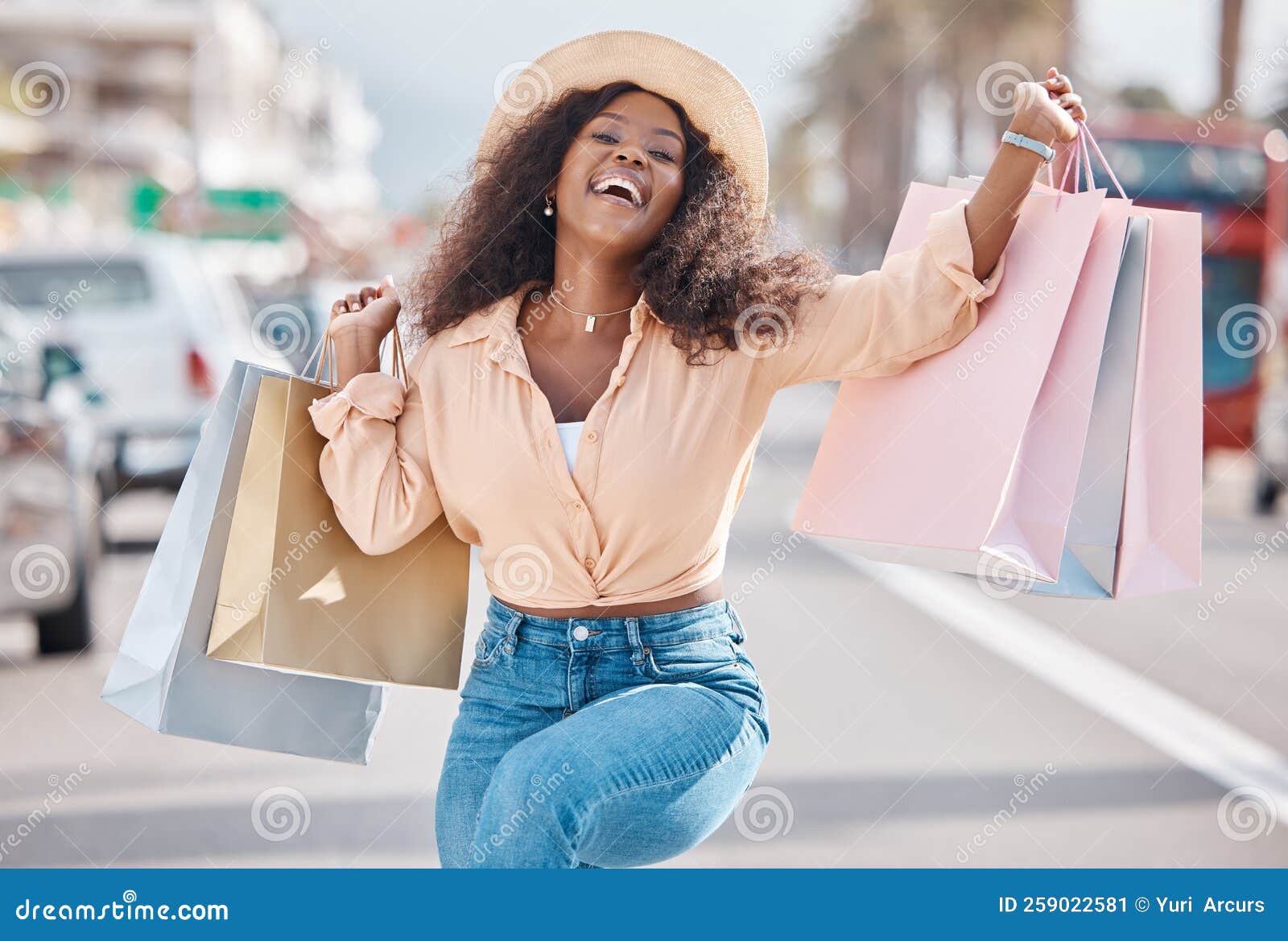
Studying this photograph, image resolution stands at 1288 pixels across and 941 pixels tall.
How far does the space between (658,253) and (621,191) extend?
5.9 inches

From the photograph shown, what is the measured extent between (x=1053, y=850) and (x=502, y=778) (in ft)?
9.56

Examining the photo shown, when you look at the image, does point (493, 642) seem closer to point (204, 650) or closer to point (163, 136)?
point (204, 650)

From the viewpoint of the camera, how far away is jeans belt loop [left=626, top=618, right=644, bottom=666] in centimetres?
282

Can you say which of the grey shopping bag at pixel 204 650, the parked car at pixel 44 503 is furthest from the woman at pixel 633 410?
the parked car at pixel 44 503

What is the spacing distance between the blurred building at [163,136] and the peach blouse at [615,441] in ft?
135

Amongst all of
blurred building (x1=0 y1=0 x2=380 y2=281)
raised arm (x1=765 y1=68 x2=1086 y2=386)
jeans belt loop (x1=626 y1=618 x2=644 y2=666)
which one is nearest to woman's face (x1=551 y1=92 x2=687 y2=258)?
raised arm (x1=765 y1=68 x2=1086 y2=386)

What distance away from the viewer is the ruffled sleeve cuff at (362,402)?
3.02 meters

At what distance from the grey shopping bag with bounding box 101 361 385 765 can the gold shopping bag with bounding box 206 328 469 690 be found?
0.13ft

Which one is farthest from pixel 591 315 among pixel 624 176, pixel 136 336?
pixel 136 336

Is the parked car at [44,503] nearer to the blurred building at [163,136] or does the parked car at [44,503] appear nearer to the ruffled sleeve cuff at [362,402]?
the ruffled sleeve cuff at [362,402]

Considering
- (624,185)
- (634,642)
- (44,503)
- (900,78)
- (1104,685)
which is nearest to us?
(634,642)

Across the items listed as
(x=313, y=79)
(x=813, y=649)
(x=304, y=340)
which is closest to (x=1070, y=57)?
(x=304, y=340)

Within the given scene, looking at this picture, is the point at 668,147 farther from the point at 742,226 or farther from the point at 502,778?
Result: the point at 502,778

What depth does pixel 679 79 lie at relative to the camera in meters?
3.18
